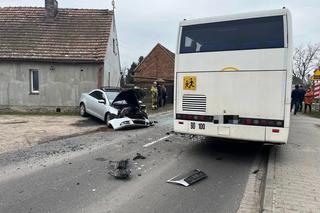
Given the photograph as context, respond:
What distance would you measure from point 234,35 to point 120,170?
164 inches

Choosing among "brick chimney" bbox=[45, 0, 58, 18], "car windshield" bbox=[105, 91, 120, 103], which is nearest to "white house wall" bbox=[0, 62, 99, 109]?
"brick chimney" bbox=[45, 0, 58, 18]

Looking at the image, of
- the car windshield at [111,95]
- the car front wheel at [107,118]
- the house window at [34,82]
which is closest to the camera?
the car front wheel at [107,118]

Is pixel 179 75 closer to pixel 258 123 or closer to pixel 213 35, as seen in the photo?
pixel 213 35

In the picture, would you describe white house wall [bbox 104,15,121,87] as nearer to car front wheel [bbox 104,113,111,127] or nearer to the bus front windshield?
car front wheel [bbox 104,113,111,127]

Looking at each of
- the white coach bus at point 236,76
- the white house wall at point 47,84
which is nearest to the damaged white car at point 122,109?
the white coach bus at point 236,76

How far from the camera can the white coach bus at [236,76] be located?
690 centimetres

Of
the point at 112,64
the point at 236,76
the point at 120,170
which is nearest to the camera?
the point at 120,170

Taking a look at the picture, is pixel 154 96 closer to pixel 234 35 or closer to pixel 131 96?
pixel 131 96

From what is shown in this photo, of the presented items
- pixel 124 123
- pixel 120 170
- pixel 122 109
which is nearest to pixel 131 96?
pixel 122 109

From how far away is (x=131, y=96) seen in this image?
1278 centimetres

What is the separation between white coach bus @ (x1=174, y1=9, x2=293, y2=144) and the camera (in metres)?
6.90

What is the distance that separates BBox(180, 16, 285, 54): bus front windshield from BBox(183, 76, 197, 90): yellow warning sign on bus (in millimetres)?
698

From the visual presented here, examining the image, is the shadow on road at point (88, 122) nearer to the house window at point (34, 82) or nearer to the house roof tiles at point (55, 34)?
the house roof tiles at point (55, 34)

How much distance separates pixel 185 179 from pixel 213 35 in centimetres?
372
